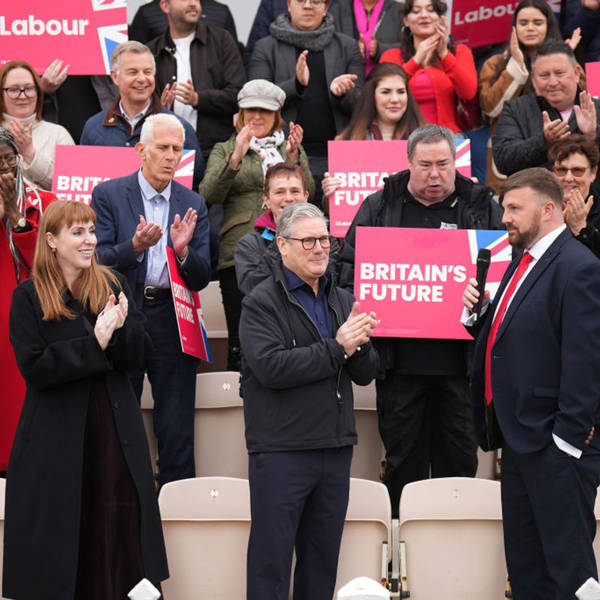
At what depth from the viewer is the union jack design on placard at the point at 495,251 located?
551 centimetres

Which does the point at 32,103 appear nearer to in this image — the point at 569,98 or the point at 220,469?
the point at 220,469

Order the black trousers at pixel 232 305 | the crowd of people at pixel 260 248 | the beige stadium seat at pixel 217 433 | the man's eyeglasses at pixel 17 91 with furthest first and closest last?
the man's eyeglasses at pixel 17 91, the black trousers at pixel 232 305, the beige stadium seat at pixel 217 433, the crowd of people at pixel 260 248

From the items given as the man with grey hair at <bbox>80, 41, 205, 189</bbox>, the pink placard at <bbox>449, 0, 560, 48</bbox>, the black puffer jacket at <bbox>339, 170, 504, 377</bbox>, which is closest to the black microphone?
the black puffer jacket at <bbox>339, 170, 504, 377</bbox>

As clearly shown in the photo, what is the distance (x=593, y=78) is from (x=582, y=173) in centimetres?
124

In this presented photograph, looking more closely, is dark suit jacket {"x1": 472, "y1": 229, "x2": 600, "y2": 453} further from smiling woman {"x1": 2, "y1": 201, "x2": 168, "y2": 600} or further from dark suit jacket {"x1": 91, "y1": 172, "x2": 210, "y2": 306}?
dark suit jacket {"x1": 91, "y1": 172, "x2": 210, "y2": 306}

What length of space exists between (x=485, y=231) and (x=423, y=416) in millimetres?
980

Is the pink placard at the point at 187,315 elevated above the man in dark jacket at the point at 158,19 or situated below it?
below

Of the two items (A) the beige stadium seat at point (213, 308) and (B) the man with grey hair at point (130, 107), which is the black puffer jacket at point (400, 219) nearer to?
(B) the man with grey hair at point (130, 107)

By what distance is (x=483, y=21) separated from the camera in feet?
26.8

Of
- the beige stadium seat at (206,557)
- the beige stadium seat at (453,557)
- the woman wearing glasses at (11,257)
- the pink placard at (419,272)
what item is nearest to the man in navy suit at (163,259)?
the woman wearing glasses at (11,257)

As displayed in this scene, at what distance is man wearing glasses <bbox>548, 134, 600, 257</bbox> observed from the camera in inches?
233

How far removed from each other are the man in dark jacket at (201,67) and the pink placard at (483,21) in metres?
1.63

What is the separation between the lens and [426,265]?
18.3 ft

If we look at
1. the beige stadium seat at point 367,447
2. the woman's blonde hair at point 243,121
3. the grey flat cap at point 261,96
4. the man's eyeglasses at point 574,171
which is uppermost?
the grey flat cap at point 261,96
